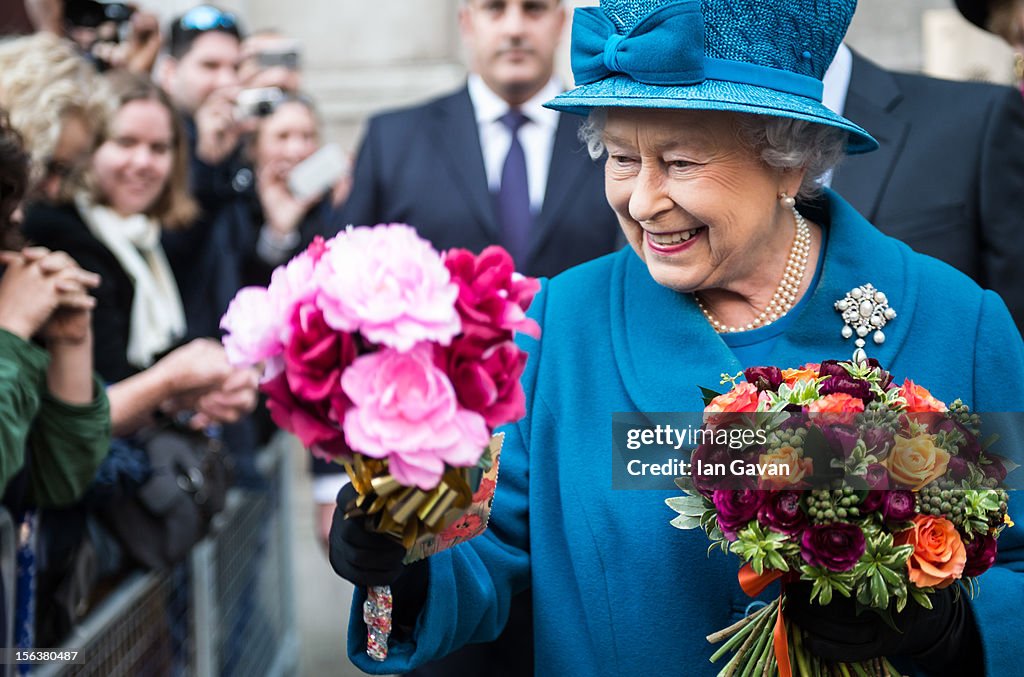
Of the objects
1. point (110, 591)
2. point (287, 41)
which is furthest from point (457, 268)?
point (287, 41)

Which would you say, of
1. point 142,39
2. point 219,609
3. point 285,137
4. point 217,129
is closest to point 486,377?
point 219,609

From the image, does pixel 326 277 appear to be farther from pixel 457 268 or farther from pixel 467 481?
pixel 467 481

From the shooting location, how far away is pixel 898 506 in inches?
75.2

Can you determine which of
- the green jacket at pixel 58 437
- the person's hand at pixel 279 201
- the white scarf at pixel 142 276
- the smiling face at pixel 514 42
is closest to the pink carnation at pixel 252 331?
the green jacket at pixel 58 437

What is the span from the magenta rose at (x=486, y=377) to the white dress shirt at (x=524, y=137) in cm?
270

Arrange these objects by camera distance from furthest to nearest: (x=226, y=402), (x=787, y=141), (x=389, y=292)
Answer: (x=226, y=402)
(x=787, y=141)
(x=389, y=292)

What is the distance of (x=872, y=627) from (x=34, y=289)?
6.51 feet

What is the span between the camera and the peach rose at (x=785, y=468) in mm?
1926

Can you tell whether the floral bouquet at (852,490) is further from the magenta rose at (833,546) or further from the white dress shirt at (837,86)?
the white dress shirt at (837,86)

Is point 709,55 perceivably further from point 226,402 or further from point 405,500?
point 226,402

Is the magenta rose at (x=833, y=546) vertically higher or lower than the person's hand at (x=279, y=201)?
higher

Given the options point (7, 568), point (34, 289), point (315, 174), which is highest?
point (34, 289)

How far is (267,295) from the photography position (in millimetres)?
1765

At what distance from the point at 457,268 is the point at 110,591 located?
223 cm
